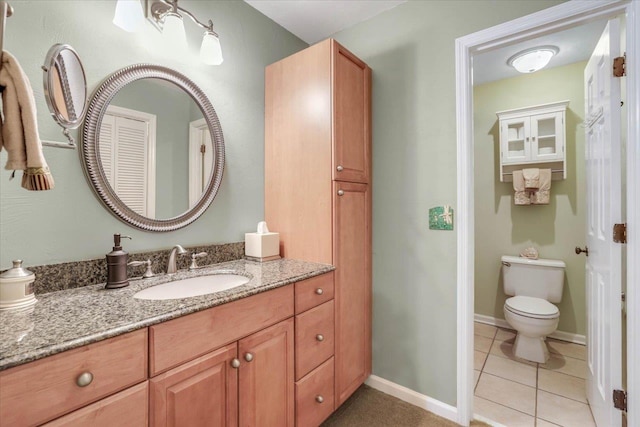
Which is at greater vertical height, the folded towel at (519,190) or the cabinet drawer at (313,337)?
the folded towel at (519,190)

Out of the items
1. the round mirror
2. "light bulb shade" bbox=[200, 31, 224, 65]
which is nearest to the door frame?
"light bulb shade" bbox=[200, 31, 224, 65]

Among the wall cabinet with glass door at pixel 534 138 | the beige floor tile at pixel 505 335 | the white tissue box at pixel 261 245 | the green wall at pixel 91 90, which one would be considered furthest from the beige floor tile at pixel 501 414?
the wall cabinet with glass door at pixel 534 138

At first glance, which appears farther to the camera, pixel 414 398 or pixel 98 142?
pixel 414 398

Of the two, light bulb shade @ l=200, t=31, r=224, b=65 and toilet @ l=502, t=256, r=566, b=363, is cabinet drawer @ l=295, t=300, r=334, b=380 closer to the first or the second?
light bulb shade @ l=200, t=31, r=224, b=65

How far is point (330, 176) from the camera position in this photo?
167 cm

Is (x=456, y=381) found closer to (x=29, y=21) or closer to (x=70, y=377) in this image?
(x=70, y=377)

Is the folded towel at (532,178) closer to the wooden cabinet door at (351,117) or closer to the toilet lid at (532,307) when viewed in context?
the toilet lid at (532,307)

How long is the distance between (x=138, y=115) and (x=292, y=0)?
47.8 inches

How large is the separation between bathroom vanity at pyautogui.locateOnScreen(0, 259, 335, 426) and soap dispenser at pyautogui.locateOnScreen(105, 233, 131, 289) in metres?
0.05

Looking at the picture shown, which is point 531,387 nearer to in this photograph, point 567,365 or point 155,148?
point 567,365

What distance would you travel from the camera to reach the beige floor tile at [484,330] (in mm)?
2897

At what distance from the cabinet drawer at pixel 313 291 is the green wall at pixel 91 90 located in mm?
615

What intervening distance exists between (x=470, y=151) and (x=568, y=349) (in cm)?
218

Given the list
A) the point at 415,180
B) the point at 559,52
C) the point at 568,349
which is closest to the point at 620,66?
the point at 415,180
